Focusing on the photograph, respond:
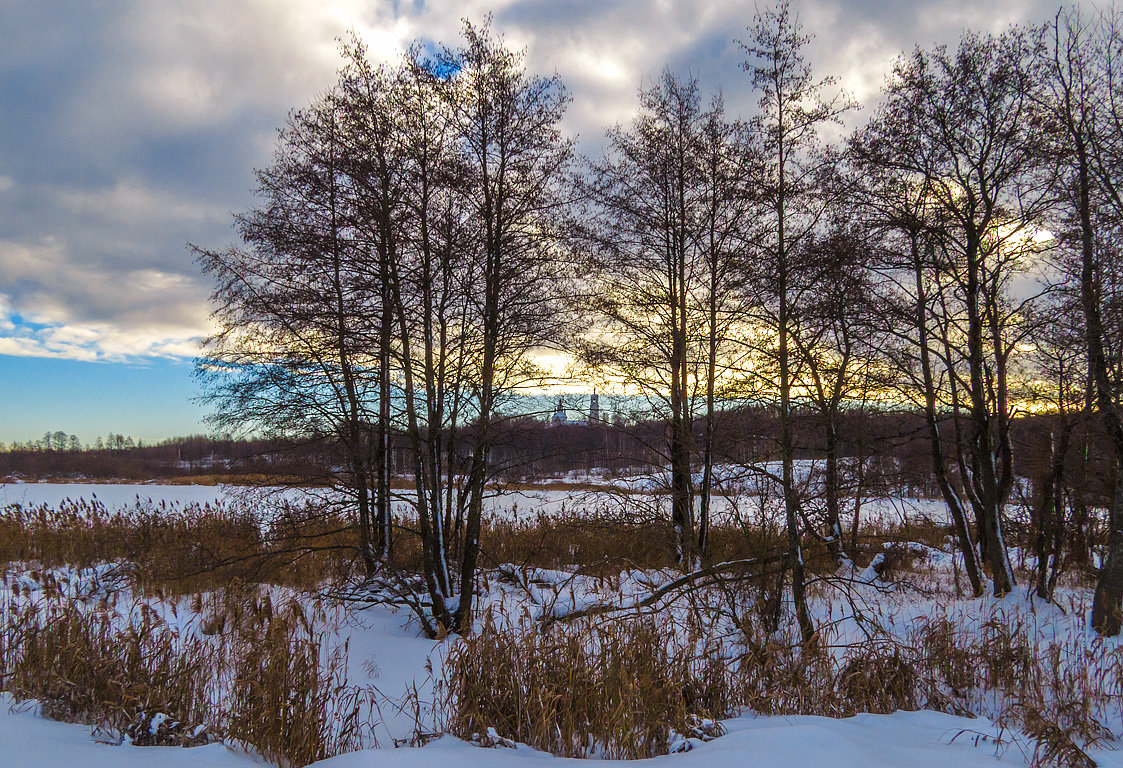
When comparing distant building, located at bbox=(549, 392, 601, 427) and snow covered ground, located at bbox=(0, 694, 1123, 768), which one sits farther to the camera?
distant building, located at bbox=(549, 392, 601, 427)

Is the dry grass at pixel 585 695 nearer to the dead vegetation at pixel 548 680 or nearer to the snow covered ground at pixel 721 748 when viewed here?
the dead vegetation at pixel 548 680

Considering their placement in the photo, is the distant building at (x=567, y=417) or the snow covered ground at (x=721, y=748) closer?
the snow covered ground at (x=721, y=748)

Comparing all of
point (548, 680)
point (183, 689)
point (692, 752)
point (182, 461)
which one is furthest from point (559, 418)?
point (182, 461)

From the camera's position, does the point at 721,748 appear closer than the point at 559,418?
Yes

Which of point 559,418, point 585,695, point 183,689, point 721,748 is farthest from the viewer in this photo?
point 559,418

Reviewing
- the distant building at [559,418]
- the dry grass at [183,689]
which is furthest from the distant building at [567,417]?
the dry grass at [183,689]

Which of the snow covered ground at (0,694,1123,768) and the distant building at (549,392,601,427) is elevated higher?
the distant building at (549,392,601,427)

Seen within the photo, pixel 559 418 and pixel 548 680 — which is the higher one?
pixel 559 418

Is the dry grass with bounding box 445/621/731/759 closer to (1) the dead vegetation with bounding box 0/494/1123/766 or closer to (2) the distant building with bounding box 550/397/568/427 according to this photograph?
(1) the dead vegetation with bounding box 0/494/1123/766

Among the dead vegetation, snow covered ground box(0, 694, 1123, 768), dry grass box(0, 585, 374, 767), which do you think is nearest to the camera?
snow covered ground box(0, 694, 1123, 768)

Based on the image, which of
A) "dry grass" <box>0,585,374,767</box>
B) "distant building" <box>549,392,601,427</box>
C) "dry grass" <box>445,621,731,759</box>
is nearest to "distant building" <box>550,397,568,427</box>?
"distant building" <box>549,392,601,427</box>

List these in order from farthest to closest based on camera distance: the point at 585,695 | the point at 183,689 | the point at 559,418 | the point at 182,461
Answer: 1. the point at 182,461
2. the point at 559,418
3. the point at 183,689
4. the point at 585,695

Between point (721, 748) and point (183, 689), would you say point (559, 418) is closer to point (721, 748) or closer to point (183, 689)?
point (721, 748)

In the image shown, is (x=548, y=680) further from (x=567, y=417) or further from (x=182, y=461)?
(x=182, y=461)
